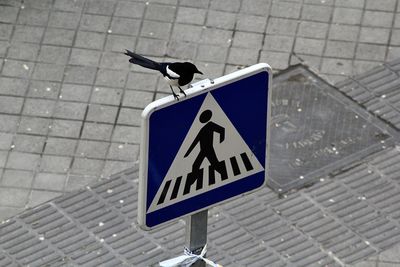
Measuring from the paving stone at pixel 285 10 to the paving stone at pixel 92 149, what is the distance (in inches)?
90.9

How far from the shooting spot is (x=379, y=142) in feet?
31.1

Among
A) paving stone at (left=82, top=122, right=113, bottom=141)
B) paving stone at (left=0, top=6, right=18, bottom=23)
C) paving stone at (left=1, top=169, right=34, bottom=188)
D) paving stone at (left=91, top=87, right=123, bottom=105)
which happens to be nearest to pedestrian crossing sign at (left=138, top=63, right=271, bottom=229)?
paving stone at (left=1, top=169, right=34, bottom=188)

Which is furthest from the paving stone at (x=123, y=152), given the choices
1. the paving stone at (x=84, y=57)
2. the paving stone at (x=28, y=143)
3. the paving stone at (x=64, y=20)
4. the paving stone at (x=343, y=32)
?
the paving stone at (x=343, y=32)

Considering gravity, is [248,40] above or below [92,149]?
above

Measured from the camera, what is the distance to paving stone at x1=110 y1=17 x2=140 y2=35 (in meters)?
10.7

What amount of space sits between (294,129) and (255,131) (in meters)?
4.93

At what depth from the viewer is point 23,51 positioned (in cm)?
1048

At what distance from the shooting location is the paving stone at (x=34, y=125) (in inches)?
381

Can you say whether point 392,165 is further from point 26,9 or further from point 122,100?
point 26,9

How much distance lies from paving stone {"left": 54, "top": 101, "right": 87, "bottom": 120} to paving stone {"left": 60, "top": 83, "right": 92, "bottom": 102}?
0.07 metres

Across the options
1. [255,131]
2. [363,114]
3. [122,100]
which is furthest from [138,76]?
[255,131]

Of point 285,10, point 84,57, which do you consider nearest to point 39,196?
point 84,57

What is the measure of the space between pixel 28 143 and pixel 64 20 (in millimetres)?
1723

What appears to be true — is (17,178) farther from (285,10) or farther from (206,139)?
(206,139)
